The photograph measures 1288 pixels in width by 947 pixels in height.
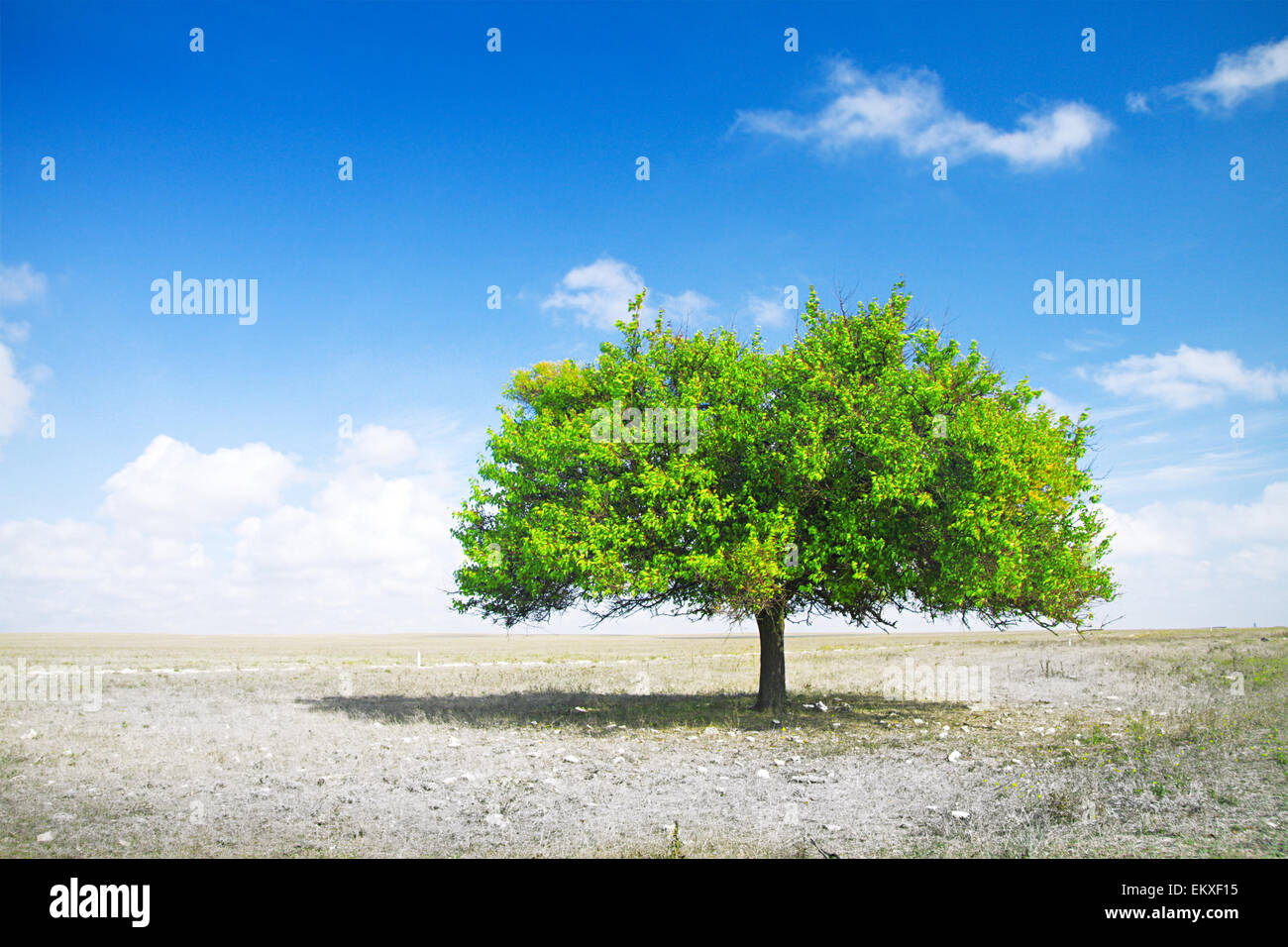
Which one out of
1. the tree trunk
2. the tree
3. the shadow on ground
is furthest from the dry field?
the tree

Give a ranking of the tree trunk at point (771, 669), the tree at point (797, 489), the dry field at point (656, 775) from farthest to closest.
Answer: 1. the tree trunk at point (771, 669)
2. the tree at point (797, 489)
3. the dry field at point (656, 775)

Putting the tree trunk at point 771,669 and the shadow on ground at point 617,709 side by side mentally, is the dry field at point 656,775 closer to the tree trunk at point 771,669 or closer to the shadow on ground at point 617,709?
the shadow on ground at point 617,709

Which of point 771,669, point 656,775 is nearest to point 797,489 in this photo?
point 771,669

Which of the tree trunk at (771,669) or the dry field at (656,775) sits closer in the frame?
the dry field at (656,775)

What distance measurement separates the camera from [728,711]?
28.7 m

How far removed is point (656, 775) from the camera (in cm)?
1752

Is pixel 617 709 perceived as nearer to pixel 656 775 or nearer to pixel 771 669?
pixel 771 669

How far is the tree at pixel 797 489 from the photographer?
23.5 meters

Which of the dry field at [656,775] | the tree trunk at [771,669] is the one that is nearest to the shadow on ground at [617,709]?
the dry field at [656,775]

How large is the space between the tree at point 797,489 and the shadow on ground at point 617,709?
7.41ft

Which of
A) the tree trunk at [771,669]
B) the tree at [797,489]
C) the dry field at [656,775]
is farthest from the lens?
the tree trunk at [771,669]

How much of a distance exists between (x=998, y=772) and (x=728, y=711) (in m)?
12.7
